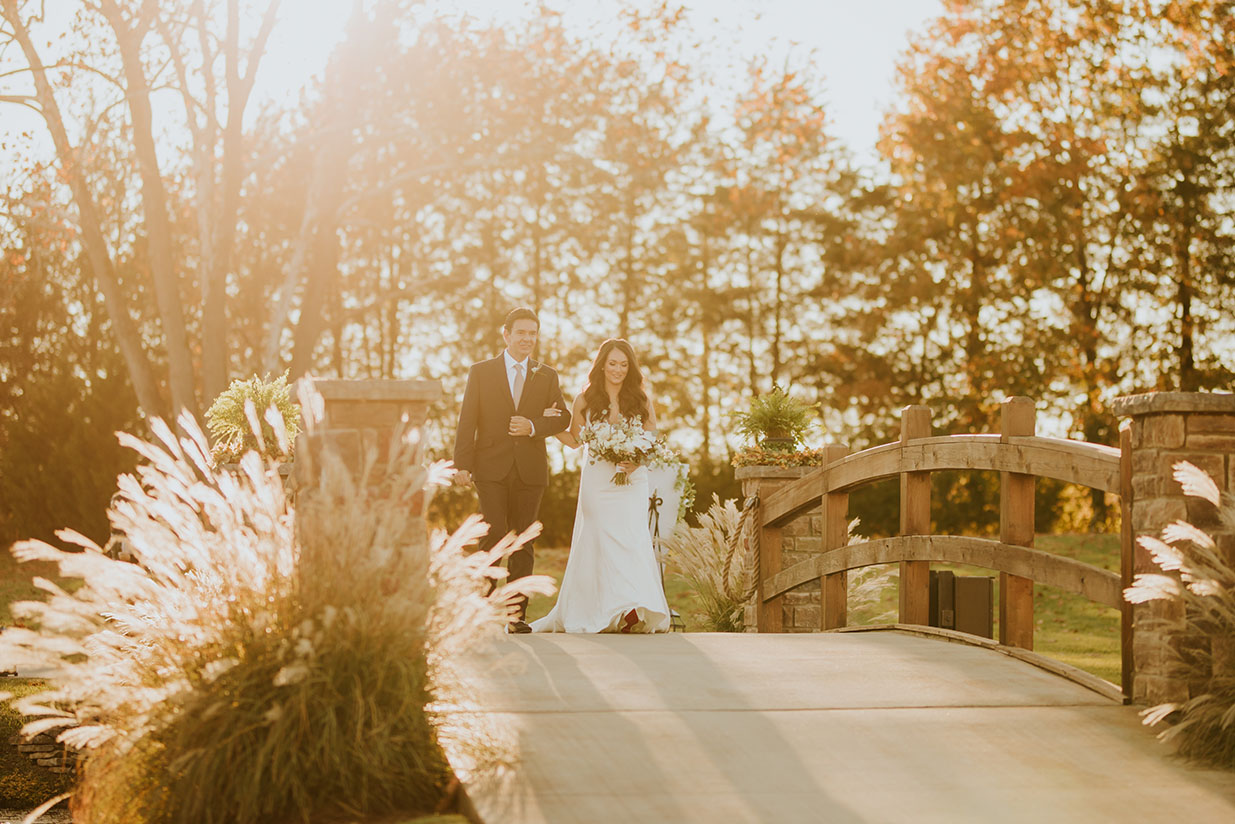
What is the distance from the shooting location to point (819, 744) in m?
5.58

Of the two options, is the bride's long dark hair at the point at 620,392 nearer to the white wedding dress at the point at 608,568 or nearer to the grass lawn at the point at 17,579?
the white wedding dress at the point at 608,568

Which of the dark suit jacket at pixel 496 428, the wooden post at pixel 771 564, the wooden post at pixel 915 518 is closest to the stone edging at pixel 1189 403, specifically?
the wooden post at pixel 915 518

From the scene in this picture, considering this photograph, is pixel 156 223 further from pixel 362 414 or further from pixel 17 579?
pixel 362 414

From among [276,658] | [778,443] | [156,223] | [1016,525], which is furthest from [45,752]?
[156,223]

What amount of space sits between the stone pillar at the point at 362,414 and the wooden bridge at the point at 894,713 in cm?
108

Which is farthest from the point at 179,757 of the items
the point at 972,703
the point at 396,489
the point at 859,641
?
the point at 859,641

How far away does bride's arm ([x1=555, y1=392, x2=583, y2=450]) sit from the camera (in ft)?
33.8

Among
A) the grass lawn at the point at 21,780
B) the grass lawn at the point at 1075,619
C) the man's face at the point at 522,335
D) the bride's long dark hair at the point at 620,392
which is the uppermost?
the man's face at the point at 522,335

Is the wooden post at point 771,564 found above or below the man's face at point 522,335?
below

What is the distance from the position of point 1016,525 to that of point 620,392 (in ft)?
12.0

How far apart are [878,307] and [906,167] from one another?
2.92 meters

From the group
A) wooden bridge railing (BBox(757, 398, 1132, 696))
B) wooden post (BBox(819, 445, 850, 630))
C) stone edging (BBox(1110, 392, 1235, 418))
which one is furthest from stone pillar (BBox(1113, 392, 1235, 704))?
wooden post (BBox(819, 445, 850, 630))

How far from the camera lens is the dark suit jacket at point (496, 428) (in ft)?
31.9

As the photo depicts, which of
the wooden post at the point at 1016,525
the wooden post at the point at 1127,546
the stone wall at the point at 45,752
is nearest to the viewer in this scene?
the wooden post at the point at 1127,546
